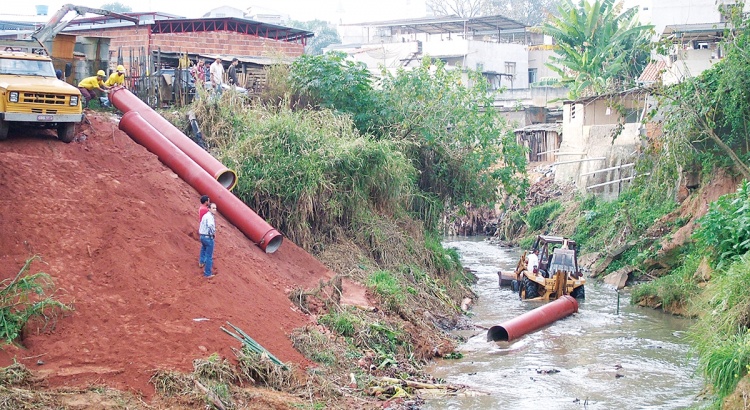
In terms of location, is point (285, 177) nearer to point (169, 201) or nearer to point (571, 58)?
point (169, 201)

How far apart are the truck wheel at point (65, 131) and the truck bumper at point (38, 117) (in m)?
0.43

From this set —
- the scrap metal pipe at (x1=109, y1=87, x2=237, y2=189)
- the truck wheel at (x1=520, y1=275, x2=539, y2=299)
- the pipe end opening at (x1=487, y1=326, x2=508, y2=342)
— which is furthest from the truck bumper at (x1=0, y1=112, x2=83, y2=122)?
the truck wheel at (x1=520, y1=275, x2=539, y2=299)

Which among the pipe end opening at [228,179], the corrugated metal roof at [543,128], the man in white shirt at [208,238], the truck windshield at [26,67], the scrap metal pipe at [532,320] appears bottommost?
the scrap metal pipe at [532,320]

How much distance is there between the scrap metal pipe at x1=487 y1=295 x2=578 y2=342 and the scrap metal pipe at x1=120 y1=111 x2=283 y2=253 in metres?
5.23

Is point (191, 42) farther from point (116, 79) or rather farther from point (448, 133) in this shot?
point (448, 133)

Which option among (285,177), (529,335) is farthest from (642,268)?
(285,177)

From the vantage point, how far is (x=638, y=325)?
1998 cm

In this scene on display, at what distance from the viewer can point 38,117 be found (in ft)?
52.0

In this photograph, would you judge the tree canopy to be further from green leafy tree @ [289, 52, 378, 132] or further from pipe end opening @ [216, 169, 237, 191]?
pipe end opening @ [216, 169, 237, 191]

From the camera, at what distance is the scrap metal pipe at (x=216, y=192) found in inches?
666

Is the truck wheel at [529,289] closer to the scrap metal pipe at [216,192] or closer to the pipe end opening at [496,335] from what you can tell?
the pipe end opening at [496,335]

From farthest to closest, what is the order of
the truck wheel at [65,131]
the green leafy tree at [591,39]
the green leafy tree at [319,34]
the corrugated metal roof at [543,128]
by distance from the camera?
1. the green leafy tree at [319,34]
2. the corrugated metal roof at [543,128]
3. the green leafy tree at [591,39]
4. the truck wheel at [65,131]

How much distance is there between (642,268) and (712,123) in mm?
5083

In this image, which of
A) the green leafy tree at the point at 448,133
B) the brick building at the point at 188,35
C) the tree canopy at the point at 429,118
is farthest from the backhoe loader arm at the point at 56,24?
the green leafy tree at the point at 448,133
